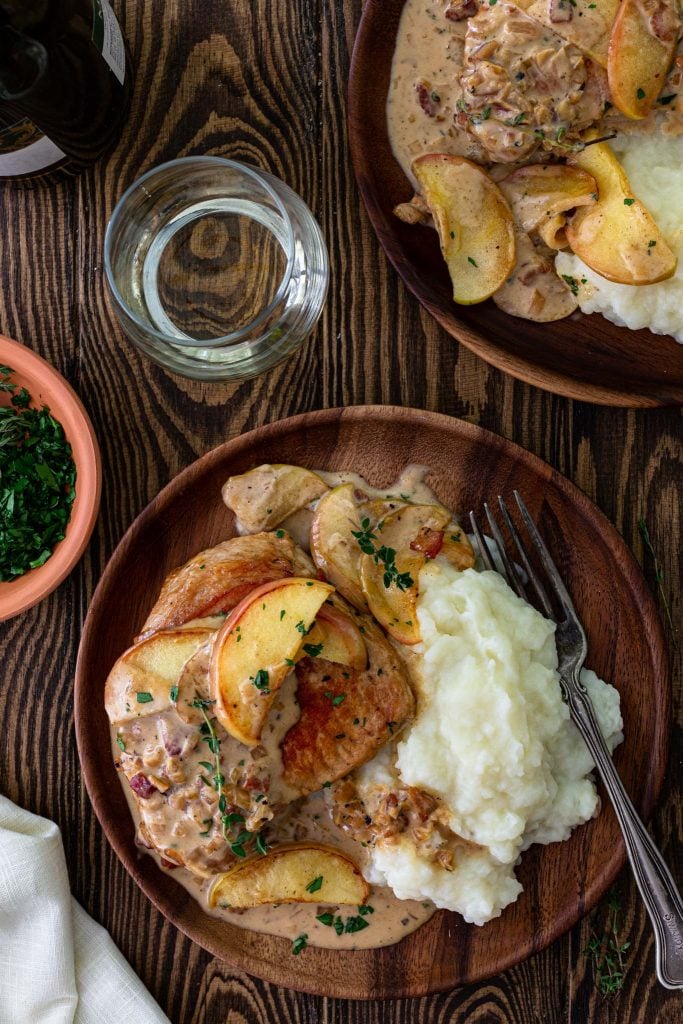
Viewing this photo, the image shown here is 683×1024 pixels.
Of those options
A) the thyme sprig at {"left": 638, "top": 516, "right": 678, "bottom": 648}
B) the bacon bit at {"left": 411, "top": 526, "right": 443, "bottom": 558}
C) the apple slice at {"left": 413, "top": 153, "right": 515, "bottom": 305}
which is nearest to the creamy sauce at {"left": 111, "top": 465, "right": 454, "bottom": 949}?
the bacon bit at {"left": 411, "top": 526, "right": 443, "bottom": 558}

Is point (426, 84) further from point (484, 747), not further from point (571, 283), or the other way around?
point (484, 747)

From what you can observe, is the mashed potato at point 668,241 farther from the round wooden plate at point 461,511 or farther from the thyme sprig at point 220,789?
the thyme sprig at point 220,789

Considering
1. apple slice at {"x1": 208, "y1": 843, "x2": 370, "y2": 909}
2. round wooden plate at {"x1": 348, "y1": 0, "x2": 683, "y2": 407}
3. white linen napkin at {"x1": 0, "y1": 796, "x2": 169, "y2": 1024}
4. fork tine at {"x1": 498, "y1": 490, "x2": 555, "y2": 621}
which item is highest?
round wooden plate at {"x1": 348, "y1": 0, "x2": 683, "y2": 407}

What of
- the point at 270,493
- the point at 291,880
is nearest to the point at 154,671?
the point at 270,493

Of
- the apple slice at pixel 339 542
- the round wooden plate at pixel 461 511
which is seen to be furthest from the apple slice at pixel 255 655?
the round wooden plate at pixel 461 511

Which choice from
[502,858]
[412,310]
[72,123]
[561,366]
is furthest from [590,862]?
[72,123]

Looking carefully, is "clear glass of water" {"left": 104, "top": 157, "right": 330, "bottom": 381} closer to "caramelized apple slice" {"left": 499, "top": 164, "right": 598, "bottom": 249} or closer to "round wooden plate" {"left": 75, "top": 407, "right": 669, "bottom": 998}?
"round wooden plate" {"left": 75, "top": 407, "right": 669, "bottom": 998}
